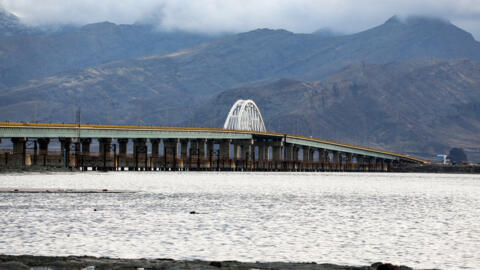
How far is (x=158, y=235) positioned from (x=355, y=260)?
36.1 feet

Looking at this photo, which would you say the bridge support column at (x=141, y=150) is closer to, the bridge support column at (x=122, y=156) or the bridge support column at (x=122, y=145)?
the bridge support column at (x=122, y=156)

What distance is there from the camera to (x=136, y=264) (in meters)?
30.7

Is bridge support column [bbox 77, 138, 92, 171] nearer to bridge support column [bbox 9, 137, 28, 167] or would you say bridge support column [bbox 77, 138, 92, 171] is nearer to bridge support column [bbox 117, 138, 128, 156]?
bridge support column [bbox 9, 137, 28, 167]

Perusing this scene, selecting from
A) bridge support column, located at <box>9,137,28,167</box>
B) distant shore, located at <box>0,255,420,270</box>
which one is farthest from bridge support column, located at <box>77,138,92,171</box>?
distant shore, located at <box>0,255,420,270</box>

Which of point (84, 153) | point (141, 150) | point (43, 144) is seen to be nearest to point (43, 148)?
point (43, 144)

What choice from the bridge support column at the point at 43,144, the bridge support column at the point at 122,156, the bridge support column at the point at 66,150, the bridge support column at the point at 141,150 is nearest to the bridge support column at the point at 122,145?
the bridge support column at the point at 122,156

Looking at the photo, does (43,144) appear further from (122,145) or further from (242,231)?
(242,231)

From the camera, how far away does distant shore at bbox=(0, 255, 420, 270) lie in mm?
29750

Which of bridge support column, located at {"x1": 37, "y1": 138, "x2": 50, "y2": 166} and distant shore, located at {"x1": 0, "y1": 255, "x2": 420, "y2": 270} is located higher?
bridge support column, located at {"x1": 37, "y1": 138, "x2": 50, "y2": 166}

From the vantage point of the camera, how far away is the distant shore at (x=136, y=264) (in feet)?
97.6

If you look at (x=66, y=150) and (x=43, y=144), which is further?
(x=43, y=144)

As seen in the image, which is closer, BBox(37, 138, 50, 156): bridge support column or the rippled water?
the rippled water

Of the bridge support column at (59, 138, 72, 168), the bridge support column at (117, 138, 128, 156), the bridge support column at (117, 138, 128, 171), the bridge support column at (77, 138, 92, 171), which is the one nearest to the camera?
the bridge support column at (59, 138, 72, 168)

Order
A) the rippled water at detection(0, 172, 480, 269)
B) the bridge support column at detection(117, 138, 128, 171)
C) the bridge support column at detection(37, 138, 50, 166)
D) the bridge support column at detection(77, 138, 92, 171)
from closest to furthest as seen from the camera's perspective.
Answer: the rippled water at detection(0, 172, 480, 269), the bridge support column at detection(37, 138, 50, 166), the bridge support column at detection(77, 138, 92, 171), the bridge support column at detection(117, 138, 128, 171)
